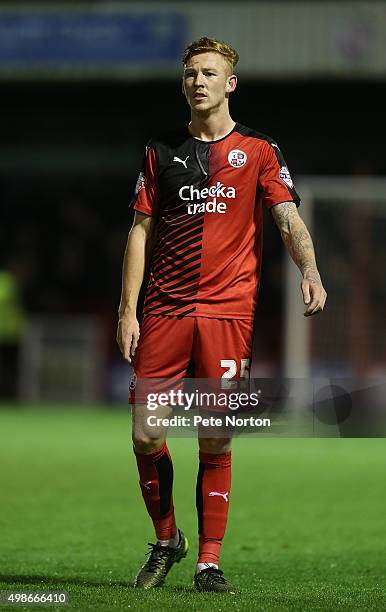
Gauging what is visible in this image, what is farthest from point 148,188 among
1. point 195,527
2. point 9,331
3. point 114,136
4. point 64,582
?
point 114,136

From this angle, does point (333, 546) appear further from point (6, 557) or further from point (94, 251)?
point (94, 251)

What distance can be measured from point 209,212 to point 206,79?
1.63 ft

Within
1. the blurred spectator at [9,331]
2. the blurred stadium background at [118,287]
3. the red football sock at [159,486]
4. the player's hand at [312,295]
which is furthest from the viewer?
the blurred spectator at [9,331]

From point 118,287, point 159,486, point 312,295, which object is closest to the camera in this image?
point 312,295

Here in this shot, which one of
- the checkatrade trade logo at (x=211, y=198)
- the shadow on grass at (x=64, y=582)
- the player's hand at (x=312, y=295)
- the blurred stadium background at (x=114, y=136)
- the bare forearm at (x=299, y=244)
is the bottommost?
the shadow on grass at (x=64, y=582)

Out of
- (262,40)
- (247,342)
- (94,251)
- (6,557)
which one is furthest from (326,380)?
(94,251)

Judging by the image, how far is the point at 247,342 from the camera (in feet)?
16.3

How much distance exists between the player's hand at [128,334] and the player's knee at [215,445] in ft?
1.47

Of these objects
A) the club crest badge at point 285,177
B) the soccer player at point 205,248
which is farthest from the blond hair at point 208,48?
the club crest badge at point 285,177

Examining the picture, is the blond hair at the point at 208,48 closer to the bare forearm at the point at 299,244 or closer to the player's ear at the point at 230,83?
the player's ear at the point at 230,83

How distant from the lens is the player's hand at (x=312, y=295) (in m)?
4.62

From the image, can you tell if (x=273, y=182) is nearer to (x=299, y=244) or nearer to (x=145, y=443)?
(x=299, y=244)

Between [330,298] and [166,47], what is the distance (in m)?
7.03

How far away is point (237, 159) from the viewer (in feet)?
16.2
